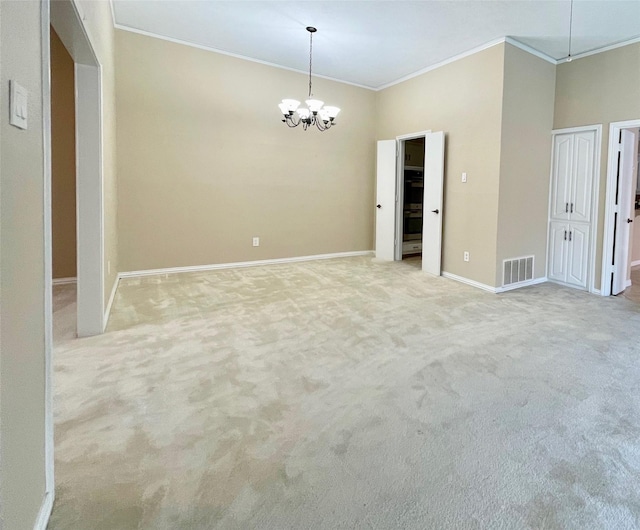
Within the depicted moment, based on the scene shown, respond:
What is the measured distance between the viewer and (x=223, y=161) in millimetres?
5598

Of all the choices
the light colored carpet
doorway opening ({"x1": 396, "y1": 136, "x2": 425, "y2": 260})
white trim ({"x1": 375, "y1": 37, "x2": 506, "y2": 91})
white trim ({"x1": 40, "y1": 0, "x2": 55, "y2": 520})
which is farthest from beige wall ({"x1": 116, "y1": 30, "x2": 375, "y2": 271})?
white trim ({"x1": 40, "y1": 0, "x2": 55, "y2": 520})

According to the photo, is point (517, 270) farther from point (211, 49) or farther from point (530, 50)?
point (211, 49)

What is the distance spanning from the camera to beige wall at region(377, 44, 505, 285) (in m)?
4.68

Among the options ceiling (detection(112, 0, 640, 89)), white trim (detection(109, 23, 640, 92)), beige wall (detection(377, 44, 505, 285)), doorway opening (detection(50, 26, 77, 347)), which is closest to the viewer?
ceiling (detection(112, 0, 640, 89))

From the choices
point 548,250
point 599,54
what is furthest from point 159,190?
point 599,54

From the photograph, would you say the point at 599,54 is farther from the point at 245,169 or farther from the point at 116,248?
the point at 116,248

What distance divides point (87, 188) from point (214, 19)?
2.55 meters

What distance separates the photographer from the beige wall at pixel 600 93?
14.1 ft

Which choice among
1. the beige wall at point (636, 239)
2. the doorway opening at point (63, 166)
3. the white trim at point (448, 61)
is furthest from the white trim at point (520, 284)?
the doorway opening at point (63, 166)

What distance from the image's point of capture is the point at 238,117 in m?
5.64

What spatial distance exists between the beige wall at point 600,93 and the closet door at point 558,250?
0.40 meters

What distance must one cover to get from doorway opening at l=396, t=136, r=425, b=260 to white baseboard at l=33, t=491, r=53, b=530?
19.4ft

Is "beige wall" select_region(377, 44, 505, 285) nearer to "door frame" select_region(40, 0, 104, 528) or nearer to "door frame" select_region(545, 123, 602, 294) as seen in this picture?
"door frame" select_region(545, 123, 602, 294)

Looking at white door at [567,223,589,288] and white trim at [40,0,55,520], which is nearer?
white trim at [40,0,55,520]
